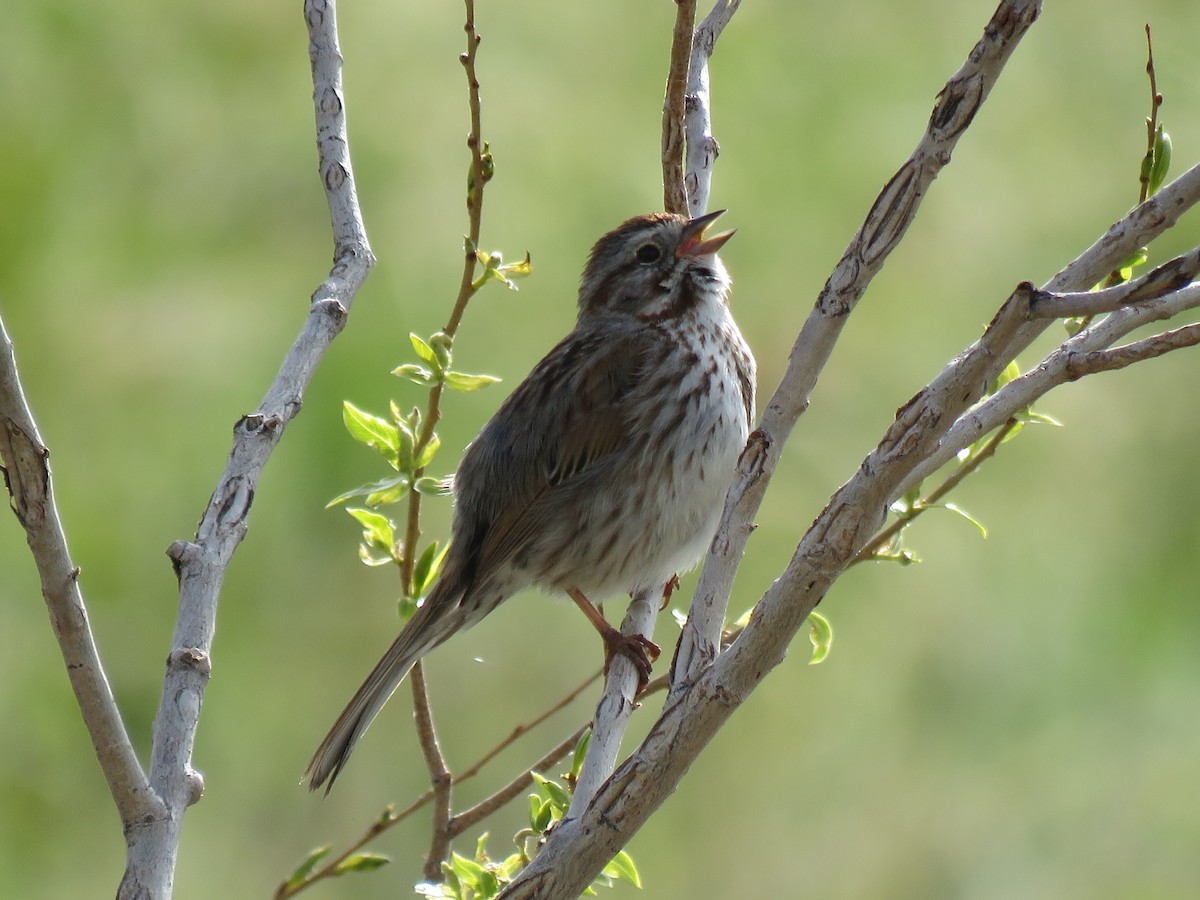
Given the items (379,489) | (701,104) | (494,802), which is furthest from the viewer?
(701,104)

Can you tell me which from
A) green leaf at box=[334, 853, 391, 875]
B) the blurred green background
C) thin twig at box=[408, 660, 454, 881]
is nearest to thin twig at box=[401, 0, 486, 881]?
thin twig at box=[408, 660, 454, 881]

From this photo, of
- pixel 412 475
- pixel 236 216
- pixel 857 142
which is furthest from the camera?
pixel 857 142

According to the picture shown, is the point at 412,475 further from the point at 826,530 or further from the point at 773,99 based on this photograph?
the point at 773,99

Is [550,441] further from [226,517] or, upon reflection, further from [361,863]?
[226,517]

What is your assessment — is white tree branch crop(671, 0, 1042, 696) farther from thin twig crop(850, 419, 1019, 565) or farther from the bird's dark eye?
the bird's dark eye

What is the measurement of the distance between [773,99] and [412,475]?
5.67 m

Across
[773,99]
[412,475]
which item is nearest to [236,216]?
[773,99]

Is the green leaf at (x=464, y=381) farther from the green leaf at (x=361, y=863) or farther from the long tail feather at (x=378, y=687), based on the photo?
the green leaf at (x=361, y=863)

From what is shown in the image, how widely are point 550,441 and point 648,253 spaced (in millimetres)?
618

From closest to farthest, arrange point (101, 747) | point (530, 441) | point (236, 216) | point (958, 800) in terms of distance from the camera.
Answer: point (101, 747)
point (530, 441)
point (958, 800)
point (236, 216)

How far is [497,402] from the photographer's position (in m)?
6.12

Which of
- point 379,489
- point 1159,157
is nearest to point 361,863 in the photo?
point 379,489

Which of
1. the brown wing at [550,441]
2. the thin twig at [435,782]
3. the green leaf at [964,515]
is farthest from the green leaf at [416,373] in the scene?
the brown wing at [550,441]

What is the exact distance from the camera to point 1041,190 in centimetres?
794
